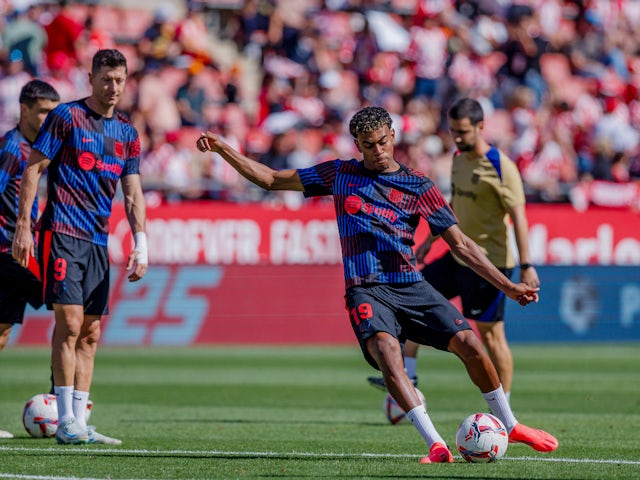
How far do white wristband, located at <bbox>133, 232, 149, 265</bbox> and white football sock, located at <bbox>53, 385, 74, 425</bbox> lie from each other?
106 cm

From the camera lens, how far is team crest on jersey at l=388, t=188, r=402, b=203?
26.6ft

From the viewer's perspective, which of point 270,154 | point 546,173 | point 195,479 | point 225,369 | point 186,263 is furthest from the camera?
point 546,173

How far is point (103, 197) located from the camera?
909cm

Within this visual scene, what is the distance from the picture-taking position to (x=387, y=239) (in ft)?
26.5

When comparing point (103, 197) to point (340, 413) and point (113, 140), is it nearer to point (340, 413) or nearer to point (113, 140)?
point (113, 140)

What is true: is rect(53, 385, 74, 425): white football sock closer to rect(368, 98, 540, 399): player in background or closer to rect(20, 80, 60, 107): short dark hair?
rect(20, 80, 60, 107): short dark hair

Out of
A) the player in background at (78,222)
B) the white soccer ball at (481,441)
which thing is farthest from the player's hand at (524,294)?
the player in background at (78,222)

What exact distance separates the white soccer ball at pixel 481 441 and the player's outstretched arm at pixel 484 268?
846mm

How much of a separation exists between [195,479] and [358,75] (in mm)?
19311

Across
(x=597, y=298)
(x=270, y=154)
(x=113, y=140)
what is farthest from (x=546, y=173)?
(x=113, y=140)

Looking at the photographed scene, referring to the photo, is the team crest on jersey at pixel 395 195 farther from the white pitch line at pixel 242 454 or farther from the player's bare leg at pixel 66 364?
the player's bare leg at pixel 66 364

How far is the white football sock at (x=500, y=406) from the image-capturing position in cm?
832

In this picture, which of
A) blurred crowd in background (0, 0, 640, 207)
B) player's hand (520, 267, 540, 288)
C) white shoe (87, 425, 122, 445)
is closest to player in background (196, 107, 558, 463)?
player's hand (520, 267, 540, 288)

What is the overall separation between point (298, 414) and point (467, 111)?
344cm
